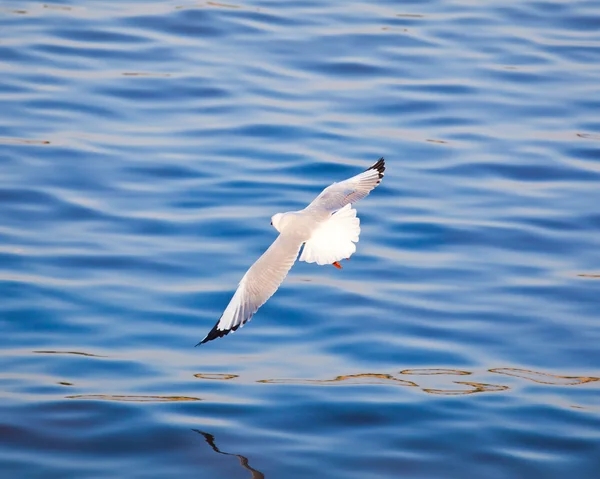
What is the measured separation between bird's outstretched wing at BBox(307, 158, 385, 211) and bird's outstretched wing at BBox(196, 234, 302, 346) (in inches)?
26.1

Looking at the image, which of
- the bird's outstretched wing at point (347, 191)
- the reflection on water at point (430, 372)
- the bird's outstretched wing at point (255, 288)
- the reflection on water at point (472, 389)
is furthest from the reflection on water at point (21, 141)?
the reflection on water at point (472, 389)

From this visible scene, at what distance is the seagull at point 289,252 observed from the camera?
22.3 feet

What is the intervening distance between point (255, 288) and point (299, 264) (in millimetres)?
2274

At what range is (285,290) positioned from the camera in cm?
860

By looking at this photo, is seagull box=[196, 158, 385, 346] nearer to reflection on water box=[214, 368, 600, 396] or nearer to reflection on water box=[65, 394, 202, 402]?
reflection on water box=[65, 394, 202, 402]

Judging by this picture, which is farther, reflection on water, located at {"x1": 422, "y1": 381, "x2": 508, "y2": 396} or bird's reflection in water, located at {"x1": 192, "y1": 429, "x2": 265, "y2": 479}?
reflection on water, located at {"x1": 422, "y1": 381, "x2": 508, "y2": 396}

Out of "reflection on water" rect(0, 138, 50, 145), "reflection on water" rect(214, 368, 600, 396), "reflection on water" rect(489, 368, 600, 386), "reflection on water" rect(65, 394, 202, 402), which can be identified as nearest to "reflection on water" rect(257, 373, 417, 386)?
"reflection on water" rect(214, 368, 600, 396)

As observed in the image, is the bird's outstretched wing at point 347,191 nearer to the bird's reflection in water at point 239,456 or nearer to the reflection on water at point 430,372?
the reflection on water at point 430,372

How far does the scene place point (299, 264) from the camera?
358 inches

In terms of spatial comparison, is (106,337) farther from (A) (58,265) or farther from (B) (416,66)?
(B) (416,66)

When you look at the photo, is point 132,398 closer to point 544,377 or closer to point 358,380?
point 358,380

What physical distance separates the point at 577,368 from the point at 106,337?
10.1ft

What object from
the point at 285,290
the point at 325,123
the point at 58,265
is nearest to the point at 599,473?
the point at 285,290

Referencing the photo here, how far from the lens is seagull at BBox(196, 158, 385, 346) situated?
6.79 meters
